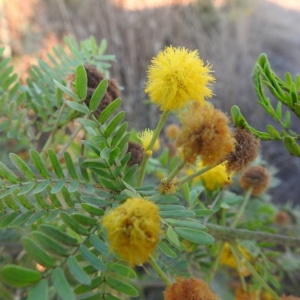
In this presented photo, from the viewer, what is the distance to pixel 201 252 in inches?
40.0

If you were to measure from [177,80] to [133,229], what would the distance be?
28cm

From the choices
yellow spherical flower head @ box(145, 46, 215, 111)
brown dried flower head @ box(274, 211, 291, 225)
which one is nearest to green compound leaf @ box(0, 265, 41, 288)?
yellow spherical flower head @ box(145, 46, 215, 111)

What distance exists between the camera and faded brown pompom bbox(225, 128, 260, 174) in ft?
1.98

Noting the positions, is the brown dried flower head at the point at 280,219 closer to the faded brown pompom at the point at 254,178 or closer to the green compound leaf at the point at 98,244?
the faded brown pompom at the point at 254,178

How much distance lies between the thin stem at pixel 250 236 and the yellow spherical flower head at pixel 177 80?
283 millimetres

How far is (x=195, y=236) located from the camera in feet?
1.68

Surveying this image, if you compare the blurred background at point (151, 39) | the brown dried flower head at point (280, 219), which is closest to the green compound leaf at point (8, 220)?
the brown dried flower head at point (280, 219)

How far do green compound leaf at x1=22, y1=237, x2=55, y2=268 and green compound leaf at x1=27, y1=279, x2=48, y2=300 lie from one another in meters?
0.03

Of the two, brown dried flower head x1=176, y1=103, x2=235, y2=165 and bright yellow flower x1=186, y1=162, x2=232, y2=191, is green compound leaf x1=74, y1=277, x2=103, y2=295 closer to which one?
brown dried flower head x1=176, y1=103, x2=235, y2=165

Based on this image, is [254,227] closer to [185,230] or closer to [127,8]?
[185,230]

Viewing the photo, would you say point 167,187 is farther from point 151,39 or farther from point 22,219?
point 151,39

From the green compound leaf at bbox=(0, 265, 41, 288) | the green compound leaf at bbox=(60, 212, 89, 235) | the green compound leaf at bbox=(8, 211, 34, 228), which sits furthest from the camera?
the green compound leaf at bbox=(8, 211, 34, 228)

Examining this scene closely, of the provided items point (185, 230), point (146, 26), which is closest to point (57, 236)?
point (185, 230)

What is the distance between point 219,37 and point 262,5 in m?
2.73
